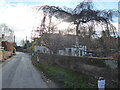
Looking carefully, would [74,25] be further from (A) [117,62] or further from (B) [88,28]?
(A) [117,62]

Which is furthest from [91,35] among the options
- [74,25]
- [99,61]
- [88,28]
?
[99,61]

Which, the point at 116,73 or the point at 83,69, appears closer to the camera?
the point at 116,73

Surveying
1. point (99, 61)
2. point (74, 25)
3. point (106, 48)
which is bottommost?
point (99, 61)

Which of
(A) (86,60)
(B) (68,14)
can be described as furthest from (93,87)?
(B) (68,14)

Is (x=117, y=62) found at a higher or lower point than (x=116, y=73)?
higher

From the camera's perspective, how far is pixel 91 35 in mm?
10258

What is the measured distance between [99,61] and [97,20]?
2.33 meters

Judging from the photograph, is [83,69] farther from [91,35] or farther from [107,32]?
[107,32]

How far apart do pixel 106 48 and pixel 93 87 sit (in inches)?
112

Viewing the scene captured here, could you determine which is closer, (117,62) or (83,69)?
(117,62)

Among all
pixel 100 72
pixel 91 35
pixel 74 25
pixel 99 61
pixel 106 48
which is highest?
pixel 74 25

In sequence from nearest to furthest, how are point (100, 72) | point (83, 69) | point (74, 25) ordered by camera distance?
point (100, 72), point (74, 25), point (83, 69)

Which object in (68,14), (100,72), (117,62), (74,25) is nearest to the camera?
(117,62)

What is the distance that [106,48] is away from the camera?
380 inches
